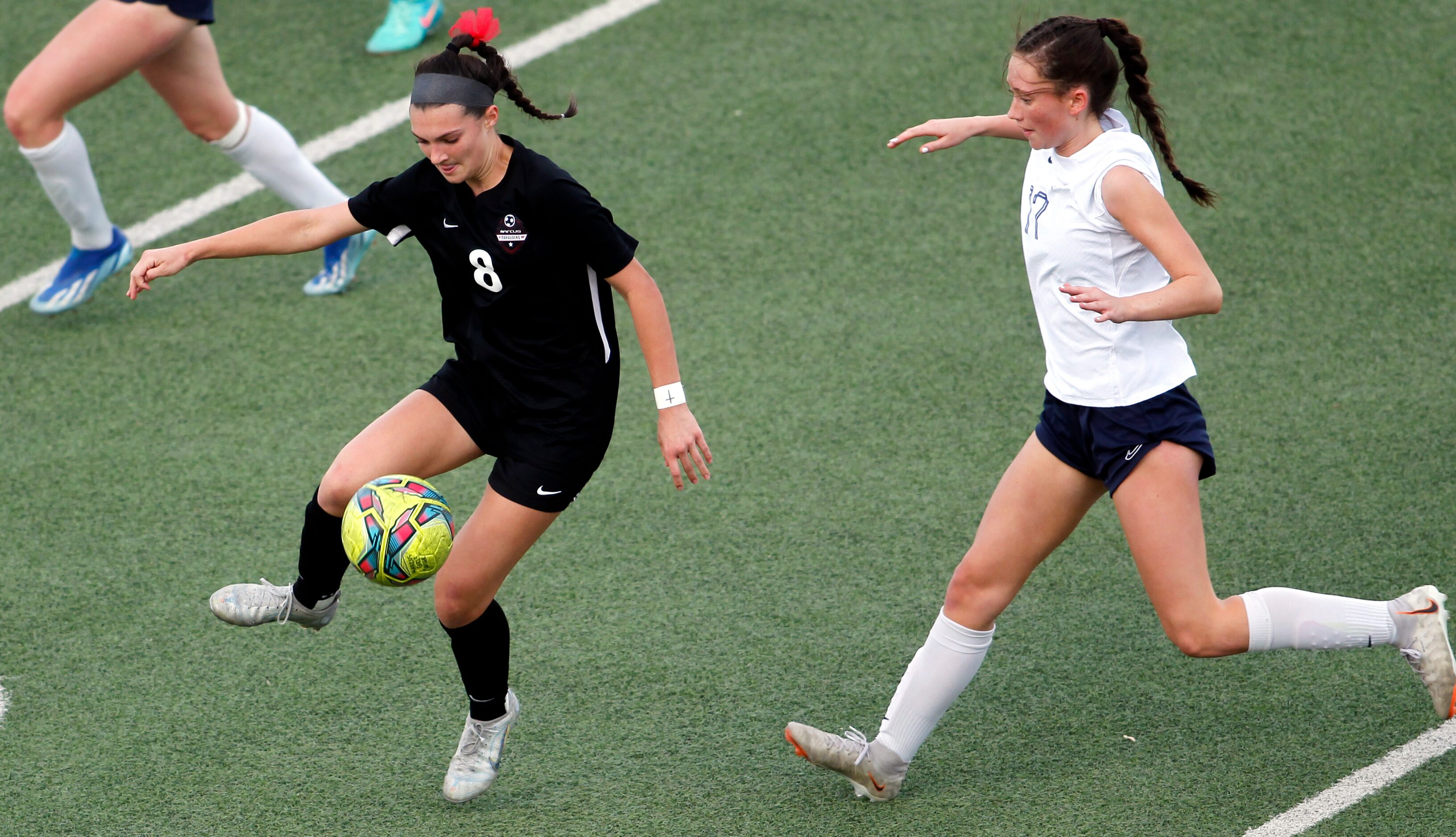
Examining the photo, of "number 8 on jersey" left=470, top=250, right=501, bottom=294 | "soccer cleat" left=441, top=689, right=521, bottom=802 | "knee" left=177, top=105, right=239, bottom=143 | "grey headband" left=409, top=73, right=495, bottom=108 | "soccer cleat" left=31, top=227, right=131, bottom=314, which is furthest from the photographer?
"soccer cleat" left=31, top=227, right=131, bottom=314

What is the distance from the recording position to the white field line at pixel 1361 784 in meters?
3.67

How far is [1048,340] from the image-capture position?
3561 millimetres

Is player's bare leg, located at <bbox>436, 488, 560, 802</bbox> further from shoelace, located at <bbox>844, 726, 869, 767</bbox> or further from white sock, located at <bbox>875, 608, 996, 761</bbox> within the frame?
white sock, located at <bbox>875, 608, 996, 761</bbox>

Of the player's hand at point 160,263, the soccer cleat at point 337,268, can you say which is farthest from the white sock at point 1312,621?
the soccer cleat at point 337,268

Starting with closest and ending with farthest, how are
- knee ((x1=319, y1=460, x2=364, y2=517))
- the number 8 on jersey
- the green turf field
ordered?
1. the number 8 on jersey
2. knee ((x1=319, y1=460, x2=364, y2=517))
3. the green turf field

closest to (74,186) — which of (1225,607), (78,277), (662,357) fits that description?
(78,277)

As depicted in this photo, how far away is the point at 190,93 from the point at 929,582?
11.8ft

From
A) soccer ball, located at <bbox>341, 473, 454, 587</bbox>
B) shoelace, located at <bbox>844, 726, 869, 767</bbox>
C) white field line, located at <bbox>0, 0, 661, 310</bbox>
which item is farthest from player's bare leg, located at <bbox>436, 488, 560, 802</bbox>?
white field line, located at <bbox>0, 0, 661, 310</bbox>

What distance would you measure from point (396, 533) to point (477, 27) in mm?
1230

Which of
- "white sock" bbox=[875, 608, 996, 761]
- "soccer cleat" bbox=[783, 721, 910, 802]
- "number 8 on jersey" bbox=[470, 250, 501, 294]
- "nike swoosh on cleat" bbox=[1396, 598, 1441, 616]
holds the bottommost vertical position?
"soccer cleat" bbox=[783, 721, 910, 802]

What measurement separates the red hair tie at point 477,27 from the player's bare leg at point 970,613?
1.65 meters

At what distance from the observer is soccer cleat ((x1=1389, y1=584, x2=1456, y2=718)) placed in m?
3.62

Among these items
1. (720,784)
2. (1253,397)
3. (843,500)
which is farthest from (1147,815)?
(1253,397)

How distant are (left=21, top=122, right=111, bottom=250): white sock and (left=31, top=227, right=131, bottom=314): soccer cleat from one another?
37 millimetres
